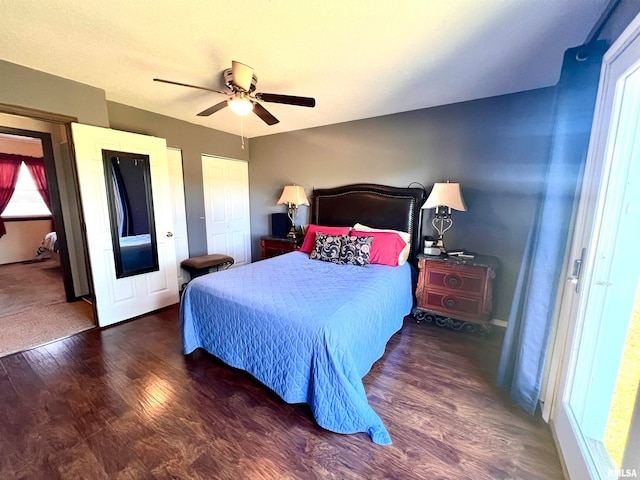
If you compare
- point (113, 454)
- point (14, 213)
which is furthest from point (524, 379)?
point (14, 213)

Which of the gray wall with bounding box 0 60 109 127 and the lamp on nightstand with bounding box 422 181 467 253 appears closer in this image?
the gray wall with bounding box 0 60 109 127

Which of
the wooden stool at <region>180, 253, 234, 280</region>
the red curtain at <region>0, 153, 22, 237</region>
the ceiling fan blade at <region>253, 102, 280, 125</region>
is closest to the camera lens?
the ceiling fan blade at <region>253, 102, 280, 125</region>

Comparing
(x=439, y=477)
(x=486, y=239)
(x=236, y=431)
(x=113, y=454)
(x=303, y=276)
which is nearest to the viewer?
(x=439, y=477)

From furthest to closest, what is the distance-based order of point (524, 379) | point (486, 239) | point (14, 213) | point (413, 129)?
point (14, 213) → point (413, 129) → point (486, 239) → point (524, 379)

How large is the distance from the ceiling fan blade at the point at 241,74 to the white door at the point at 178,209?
7.45 ft

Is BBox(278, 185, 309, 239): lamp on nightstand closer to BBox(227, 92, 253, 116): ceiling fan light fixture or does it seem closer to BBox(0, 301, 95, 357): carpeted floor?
BBox(227, 92, 253, 116): ceiling fan light fixture

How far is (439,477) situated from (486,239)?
2.35 m

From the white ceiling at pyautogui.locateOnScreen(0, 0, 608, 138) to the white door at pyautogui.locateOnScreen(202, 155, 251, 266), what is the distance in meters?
1.61

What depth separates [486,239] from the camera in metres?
2.91

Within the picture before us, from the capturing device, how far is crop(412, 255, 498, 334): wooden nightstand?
2.60 metres

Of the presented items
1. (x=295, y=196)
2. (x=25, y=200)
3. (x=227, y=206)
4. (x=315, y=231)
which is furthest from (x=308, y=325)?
(x=25, y=200)

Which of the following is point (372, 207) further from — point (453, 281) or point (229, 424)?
point (229, 424)

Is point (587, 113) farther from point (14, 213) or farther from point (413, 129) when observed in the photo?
point (14, 213)

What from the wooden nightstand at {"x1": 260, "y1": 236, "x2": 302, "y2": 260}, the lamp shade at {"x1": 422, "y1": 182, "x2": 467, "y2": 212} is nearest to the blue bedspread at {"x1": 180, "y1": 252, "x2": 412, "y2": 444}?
the lamp shade at {"x1": 422, "y1": 182, "x2": 467, "y2": 212}
